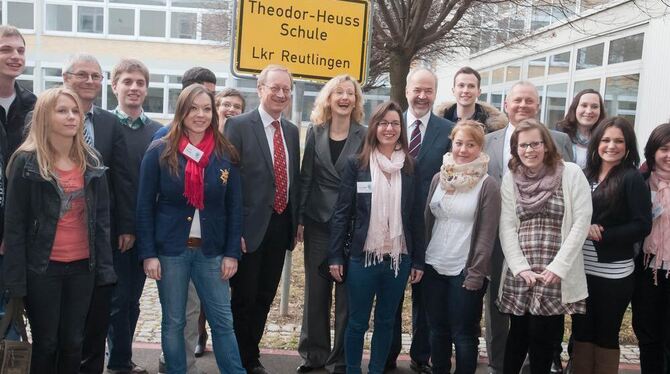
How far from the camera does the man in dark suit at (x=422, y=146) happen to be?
14.3ft

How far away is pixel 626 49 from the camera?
476 inches

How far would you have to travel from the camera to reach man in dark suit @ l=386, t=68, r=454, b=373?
4.37 meters

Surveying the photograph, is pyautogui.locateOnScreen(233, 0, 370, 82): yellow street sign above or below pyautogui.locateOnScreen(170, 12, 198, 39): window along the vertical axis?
below

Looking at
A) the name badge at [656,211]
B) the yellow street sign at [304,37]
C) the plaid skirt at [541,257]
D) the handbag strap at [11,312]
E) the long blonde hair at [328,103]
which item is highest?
the yellow street sign at [304,37]

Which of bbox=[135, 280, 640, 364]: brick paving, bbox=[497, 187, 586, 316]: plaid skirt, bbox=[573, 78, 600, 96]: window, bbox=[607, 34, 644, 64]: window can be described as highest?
bbox=[607, 34, 644, 64]: window

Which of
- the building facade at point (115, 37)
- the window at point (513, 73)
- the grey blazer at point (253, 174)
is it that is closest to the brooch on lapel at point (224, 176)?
the grey blazer at point (253, 174)

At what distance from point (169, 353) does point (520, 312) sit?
2210mm

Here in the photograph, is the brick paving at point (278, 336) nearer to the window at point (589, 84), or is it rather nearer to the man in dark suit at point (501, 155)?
the man in dark suit at point (501, 155)

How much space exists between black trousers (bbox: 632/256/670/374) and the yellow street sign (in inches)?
110

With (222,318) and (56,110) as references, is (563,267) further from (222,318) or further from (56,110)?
(56,110)

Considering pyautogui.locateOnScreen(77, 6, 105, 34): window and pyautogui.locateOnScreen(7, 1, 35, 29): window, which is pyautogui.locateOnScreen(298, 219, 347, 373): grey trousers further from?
pyautogui.locateOnScreen(7, 1, 35, 29): window

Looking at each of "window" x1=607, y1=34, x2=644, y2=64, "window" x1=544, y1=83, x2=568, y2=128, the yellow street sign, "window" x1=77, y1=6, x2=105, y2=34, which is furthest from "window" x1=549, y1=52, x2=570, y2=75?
"window" x1=77, y1=6, x2=105, y2=34

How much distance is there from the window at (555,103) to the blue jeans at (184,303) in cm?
1327

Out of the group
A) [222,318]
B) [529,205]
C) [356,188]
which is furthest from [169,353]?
[529,205]
